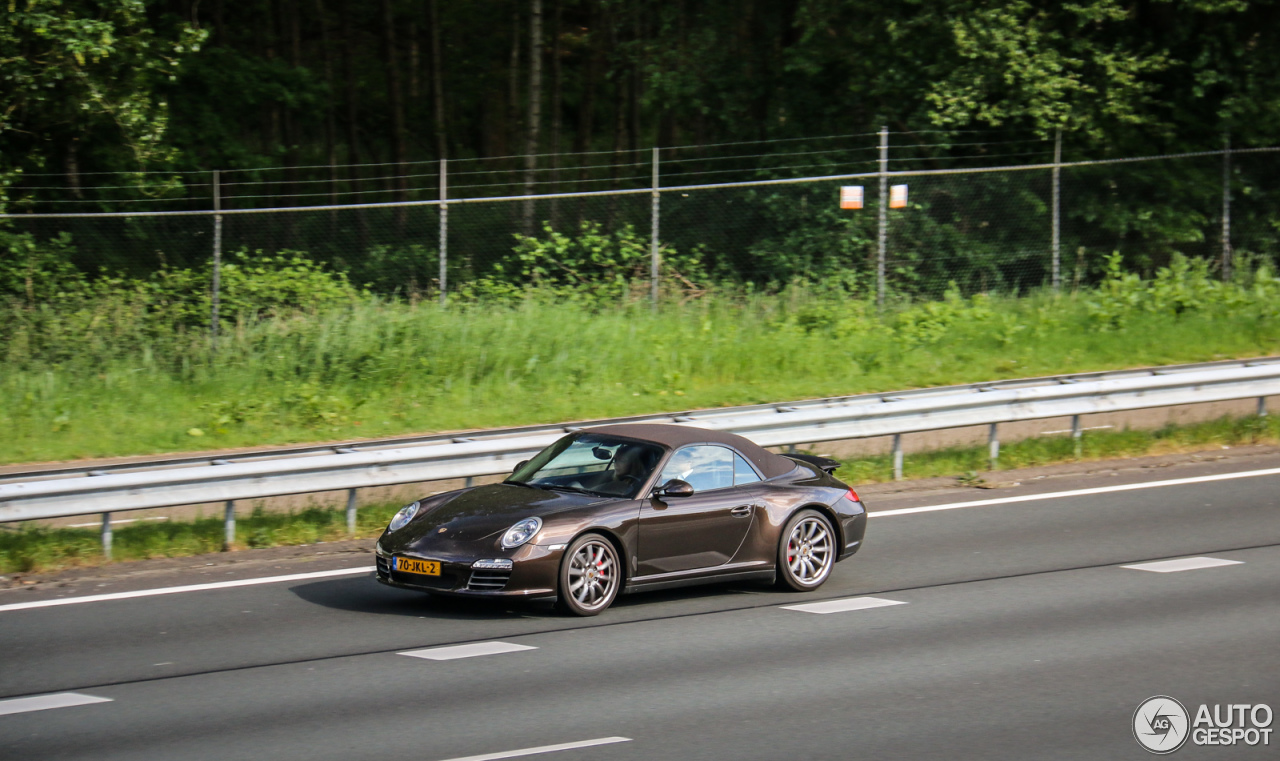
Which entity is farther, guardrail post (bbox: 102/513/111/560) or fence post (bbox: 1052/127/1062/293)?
fence post (bbox: 1052/127/1062/293)

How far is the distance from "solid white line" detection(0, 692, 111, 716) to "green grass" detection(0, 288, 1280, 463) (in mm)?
8385

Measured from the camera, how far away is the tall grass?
16.4m

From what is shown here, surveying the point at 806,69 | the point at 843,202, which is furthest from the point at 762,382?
the point at 806,69

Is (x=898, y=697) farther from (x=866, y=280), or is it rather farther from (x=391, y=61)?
(x=391, y=61)

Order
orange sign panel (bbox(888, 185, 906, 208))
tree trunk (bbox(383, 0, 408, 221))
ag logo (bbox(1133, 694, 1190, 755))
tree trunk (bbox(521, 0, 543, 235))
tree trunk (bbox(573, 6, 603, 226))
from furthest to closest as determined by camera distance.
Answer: tree trunk (bbox(573, 6, 603, 226))
tree trunk (bbox(383, 0, 408, 221))
tree trunk (bbox(521, 0, 543, 235))
orange sign panel (bbox(888, 185, 906, 208))
ag logo (bbox(1133, 694, 1190, 755))

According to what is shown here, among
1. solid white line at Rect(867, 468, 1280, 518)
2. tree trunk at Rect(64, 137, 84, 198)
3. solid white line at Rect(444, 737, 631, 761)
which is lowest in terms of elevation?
solid white line at Rect(444, 737, 631, 761)

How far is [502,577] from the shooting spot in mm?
8430

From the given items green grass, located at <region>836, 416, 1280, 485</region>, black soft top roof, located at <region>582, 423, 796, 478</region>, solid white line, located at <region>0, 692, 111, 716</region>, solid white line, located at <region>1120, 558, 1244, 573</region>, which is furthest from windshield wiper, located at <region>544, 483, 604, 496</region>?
green grass, located at <region>836, 416, 1280, 485</region>

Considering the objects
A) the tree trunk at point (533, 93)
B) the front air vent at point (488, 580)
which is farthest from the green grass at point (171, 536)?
the tree trunk at point (533, 93)

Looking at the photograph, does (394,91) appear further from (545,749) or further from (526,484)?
(545,749)

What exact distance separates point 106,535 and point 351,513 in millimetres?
1934

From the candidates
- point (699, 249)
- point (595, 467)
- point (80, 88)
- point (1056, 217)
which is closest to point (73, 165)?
point (80, 88)

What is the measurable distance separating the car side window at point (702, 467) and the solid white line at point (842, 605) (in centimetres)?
99

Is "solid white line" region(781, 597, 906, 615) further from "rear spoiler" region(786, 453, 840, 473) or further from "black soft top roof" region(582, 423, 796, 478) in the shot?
"rear spoiler" region(786, 453, 840, 473)
